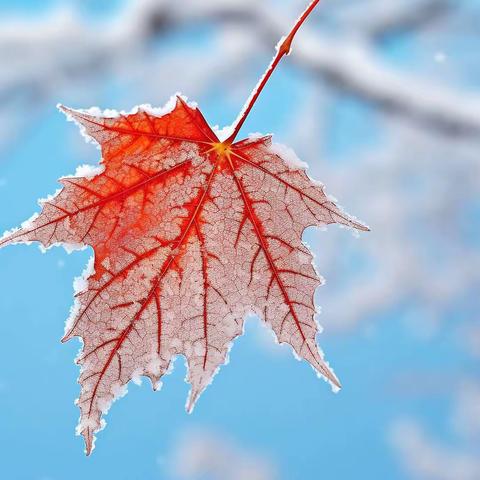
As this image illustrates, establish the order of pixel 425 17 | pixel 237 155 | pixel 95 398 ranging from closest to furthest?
pixel 95 398 < pixel 237 155 < pixel 425 17

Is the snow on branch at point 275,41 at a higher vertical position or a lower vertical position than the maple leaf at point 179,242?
higher

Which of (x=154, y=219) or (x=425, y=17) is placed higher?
(x=425, y=17)

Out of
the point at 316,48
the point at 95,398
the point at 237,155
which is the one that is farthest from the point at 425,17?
the point at 95,398

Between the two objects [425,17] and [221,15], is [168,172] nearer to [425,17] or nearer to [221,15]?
[221,15]

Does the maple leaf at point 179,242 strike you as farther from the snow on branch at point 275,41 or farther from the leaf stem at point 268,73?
the snow on branch at point 275,41

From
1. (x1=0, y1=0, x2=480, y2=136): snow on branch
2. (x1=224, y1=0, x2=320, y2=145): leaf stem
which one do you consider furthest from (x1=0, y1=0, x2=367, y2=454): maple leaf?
(x1=0, y1=0, x2=480, y2=136): snow on branch

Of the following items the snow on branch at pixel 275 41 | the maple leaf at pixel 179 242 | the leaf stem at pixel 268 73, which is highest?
the snow on branch at pixel 275 41

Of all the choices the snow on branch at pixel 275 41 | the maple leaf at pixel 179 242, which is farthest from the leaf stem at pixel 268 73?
the snow on branch at pixel 275 41

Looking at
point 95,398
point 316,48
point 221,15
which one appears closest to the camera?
point 95,398

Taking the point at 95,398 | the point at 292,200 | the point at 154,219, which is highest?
the point at 292,200
